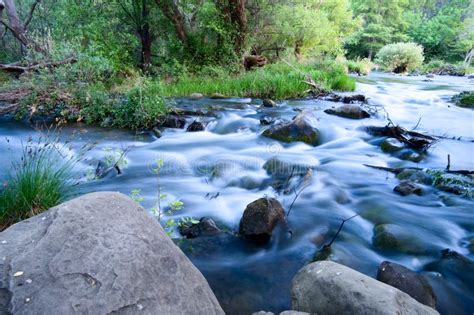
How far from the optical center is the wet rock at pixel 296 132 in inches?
279

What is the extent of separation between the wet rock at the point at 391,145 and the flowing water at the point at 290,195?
7.5 inches

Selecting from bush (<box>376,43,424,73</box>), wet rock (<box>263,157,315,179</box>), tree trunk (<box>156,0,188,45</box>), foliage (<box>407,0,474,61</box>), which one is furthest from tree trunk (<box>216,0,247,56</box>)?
foliage (<box>407,0,474,61</box>)

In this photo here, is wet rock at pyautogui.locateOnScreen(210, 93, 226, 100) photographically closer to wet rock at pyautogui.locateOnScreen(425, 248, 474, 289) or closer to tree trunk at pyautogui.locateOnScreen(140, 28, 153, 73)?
tree trunk at pyautogui.locateOnScreen(140, 28, 153, 73)

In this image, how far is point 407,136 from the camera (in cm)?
688

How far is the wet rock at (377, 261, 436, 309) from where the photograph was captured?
8.82 ft

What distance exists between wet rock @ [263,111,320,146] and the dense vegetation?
258cm

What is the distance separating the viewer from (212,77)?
43.1 feet

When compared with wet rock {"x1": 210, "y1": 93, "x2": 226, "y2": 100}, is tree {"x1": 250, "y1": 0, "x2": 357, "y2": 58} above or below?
above

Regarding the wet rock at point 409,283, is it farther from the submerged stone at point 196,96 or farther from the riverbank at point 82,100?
the submerged stone at point 196,96

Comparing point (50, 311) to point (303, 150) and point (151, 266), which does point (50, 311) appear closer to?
point (151, 266)

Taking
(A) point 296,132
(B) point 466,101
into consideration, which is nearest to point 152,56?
(A) point 296,132

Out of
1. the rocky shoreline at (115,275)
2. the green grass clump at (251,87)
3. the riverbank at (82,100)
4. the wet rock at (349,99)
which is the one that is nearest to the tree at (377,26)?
the green grass clump at (251,87)

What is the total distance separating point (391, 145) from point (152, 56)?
11439 millimetres

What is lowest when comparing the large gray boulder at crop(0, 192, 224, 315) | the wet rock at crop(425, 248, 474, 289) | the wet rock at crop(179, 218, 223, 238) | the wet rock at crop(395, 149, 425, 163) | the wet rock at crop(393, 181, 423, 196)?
the wet rock at crop(425, 248, 474, 289)
